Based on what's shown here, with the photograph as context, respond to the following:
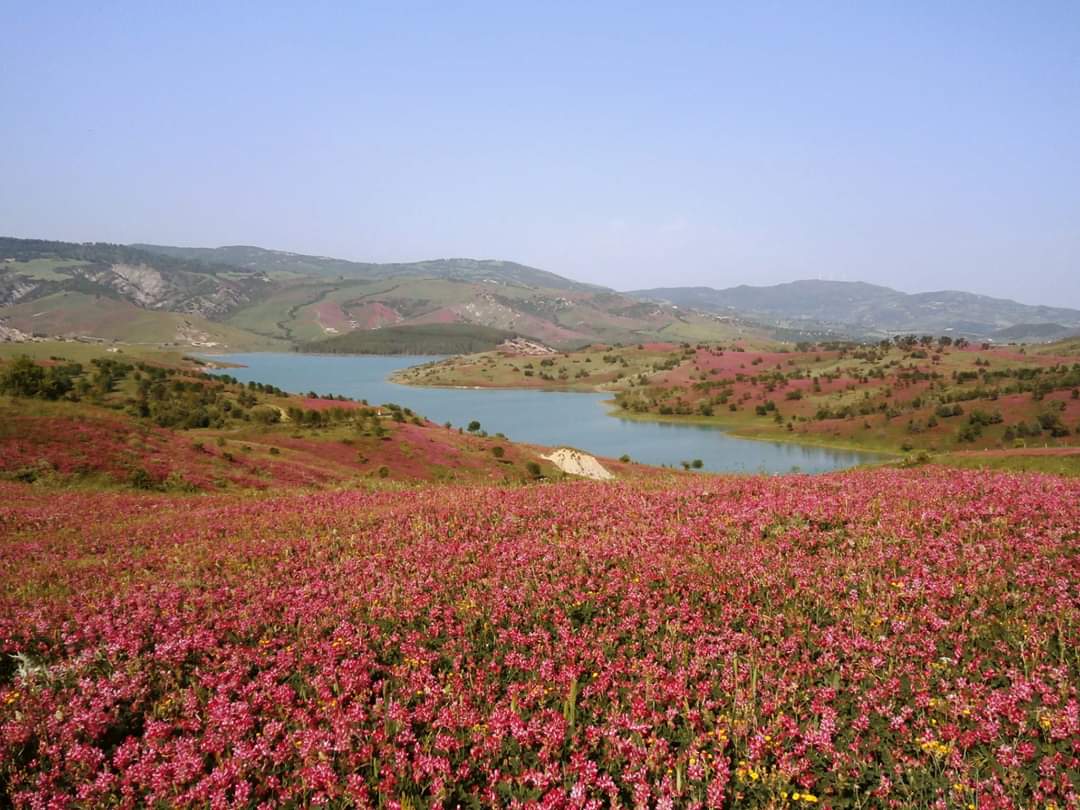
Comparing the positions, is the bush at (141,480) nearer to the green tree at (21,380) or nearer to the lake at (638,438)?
the green tree at (21,380)

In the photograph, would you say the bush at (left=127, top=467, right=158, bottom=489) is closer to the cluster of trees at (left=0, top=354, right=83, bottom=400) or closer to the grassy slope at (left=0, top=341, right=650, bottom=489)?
the grassy slope at (left=0, top=341, right=650, bottom=489)

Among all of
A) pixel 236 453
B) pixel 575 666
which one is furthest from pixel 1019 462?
pixel 236 453

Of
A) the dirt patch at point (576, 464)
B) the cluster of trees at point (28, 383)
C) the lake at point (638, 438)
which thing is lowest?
the lake at point (638, 438)

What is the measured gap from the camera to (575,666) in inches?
288

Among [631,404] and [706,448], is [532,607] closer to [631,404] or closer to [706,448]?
[706,448]

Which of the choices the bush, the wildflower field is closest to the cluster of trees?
the bush

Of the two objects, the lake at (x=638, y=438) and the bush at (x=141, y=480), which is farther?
the lake at (x=638, y=438)

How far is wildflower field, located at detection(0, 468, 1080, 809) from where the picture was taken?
5625mm

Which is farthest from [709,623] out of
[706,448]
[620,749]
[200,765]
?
[706,448]

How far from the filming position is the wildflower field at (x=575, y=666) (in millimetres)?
5625

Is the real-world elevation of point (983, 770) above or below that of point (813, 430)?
above

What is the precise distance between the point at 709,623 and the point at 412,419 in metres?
79.6

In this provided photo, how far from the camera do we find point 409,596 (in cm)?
914

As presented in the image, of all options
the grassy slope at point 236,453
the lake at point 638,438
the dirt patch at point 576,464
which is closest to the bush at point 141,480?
the grassy slope at point 236,453
